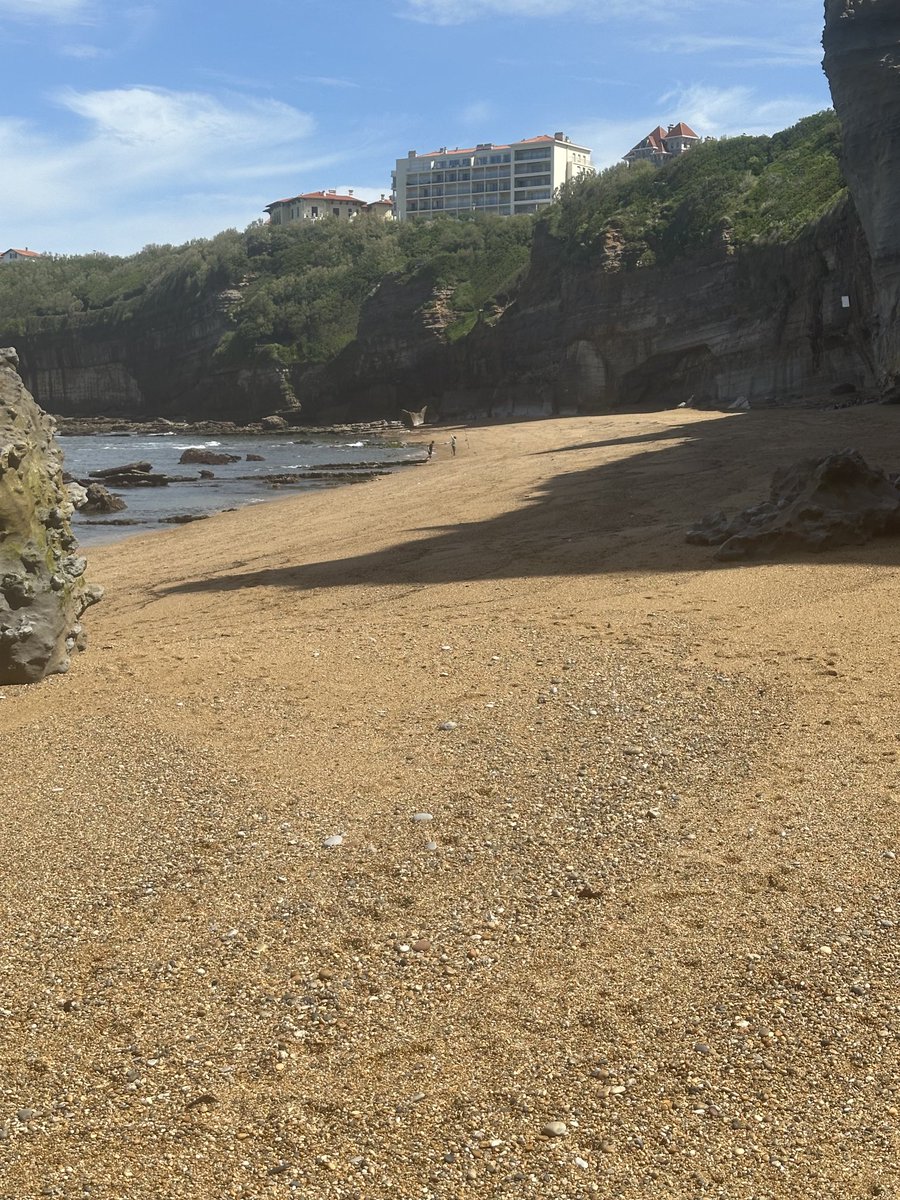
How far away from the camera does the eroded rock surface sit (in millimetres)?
9609

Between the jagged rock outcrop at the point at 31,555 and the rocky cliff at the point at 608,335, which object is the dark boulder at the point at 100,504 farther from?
the rocky cliff at the point at 608,335

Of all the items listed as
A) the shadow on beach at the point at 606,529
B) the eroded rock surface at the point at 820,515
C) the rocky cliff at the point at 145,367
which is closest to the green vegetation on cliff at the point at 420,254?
the rocky cliff at the point at 145,367

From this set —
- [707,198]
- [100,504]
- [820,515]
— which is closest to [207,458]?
[100,504]

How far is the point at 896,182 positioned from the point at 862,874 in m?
26.6

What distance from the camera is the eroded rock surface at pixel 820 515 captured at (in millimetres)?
9609

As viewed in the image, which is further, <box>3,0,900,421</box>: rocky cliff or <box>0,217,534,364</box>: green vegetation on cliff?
<box>0,217,534,364</box>: green vegetation on cliff

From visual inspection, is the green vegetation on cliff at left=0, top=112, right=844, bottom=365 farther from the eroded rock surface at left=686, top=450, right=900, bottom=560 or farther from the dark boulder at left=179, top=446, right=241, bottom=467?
the eroded rock surface at left=686, top=450, right=900, bottom=560

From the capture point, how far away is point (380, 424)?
60031 mm

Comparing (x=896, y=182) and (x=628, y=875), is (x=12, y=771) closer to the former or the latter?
(x=628, y=875)

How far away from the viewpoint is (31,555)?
25.2 feet

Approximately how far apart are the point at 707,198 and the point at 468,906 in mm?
50649

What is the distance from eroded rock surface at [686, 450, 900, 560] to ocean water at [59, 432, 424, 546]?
43.4ft

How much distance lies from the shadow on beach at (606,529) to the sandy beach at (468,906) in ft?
5.66

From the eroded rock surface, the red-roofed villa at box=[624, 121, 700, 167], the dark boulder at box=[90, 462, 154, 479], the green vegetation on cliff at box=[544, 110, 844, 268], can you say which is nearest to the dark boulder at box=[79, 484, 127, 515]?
the dark boulder at box=[90, 462, 154, 479]
